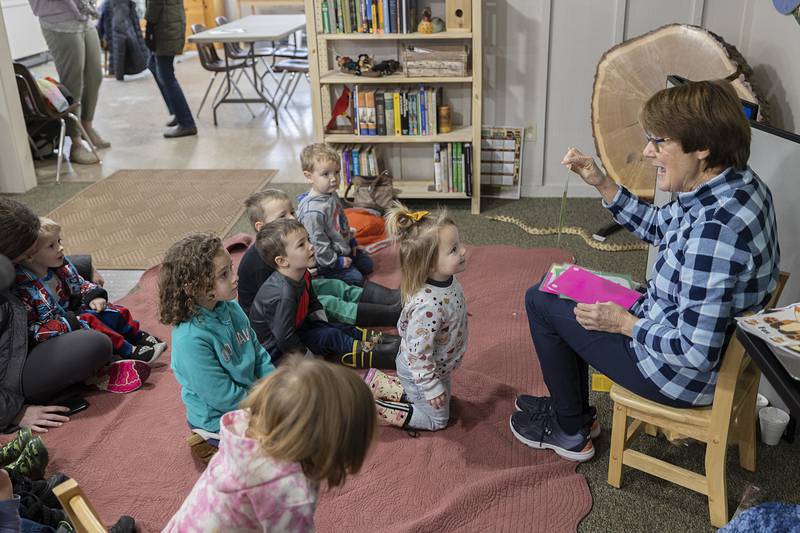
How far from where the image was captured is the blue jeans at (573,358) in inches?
77.3

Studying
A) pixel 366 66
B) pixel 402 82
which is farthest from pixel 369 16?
pixel 402 82

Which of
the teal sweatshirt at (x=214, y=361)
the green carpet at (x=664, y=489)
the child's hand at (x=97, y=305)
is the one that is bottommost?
the green carpet at (x=664, y=489)

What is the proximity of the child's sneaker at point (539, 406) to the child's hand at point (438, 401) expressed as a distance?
0.27 metres

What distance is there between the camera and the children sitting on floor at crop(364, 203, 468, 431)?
2.22m

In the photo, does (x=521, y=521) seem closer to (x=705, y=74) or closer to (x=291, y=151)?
(x=705, y=74)

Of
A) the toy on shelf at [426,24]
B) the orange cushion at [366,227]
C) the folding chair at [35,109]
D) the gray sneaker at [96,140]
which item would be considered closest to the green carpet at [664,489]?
the orange cushion at [366,227]

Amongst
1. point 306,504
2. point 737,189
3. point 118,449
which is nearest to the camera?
point 306,504

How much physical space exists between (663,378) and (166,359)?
6.39ft

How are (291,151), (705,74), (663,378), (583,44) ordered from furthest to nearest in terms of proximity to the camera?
1. (291,151)
2. (583,44)
3. (705,74)
4. (663,378)

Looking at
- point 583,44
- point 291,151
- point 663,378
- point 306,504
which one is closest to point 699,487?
point 663,378

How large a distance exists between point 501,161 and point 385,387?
2.39 m

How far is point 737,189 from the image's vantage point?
1777 mm

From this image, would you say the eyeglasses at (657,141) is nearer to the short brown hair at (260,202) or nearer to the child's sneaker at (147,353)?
the short brown hair at (260,202)

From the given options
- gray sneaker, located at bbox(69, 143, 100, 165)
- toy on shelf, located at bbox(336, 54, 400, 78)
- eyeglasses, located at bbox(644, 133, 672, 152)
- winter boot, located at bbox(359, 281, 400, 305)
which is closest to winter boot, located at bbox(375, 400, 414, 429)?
winter boot, located at bbox(359, 281, 400, 305)
